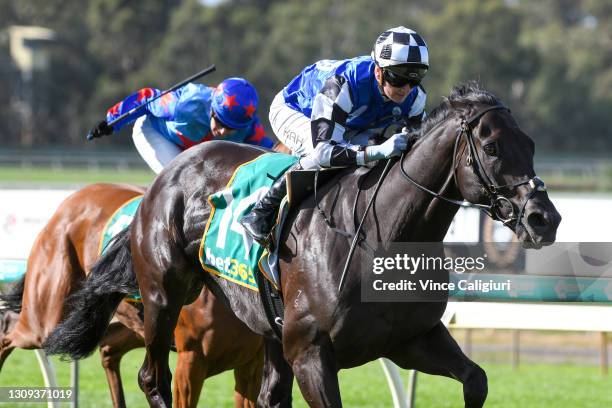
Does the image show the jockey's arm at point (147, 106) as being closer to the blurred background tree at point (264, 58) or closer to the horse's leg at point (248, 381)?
the horse's leg at point (248, 381)

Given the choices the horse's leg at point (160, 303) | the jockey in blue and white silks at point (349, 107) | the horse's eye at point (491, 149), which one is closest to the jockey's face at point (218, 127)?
the horse's leg at point (160, 303)

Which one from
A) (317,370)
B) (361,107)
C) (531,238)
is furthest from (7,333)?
(531,238)

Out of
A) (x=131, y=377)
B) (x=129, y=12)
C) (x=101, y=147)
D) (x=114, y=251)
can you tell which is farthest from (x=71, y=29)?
(x=114, y=251)

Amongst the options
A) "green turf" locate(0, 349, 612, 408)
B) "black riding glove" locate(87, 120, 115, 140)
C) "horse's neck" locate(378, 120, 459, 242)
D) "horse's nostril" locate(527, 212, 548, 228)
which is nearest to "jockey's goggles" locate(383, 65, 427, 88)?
"horse's neck" locate(378, 120, 459, 242)

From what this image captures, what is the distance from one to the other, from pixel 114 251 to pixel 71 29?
50.0 m

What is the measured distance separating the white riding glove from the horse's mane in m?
0.10

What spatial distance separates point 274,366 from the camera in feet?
17.1

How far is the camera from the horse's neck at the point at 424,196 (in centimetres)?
422

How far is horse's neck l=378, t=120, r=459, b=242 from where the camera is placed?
422 centimetres

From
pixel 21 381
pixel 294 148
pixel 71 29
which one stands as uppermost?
pixel 71 29

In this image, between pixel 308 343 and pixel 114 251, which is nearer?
pixel 308 343

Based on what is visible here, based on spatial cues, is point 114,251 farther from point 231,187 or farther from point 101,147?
point 101,147

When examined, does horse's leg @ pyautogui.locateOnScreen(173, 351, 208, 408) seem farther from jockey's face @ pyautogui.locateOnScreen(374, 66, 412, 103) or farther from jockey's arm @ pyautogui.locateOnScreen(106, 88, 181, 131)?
jockey's face @ pyautogui.locateOnScreen(374, 66, 412, 103)

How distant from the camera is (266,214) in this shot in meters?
4.68
